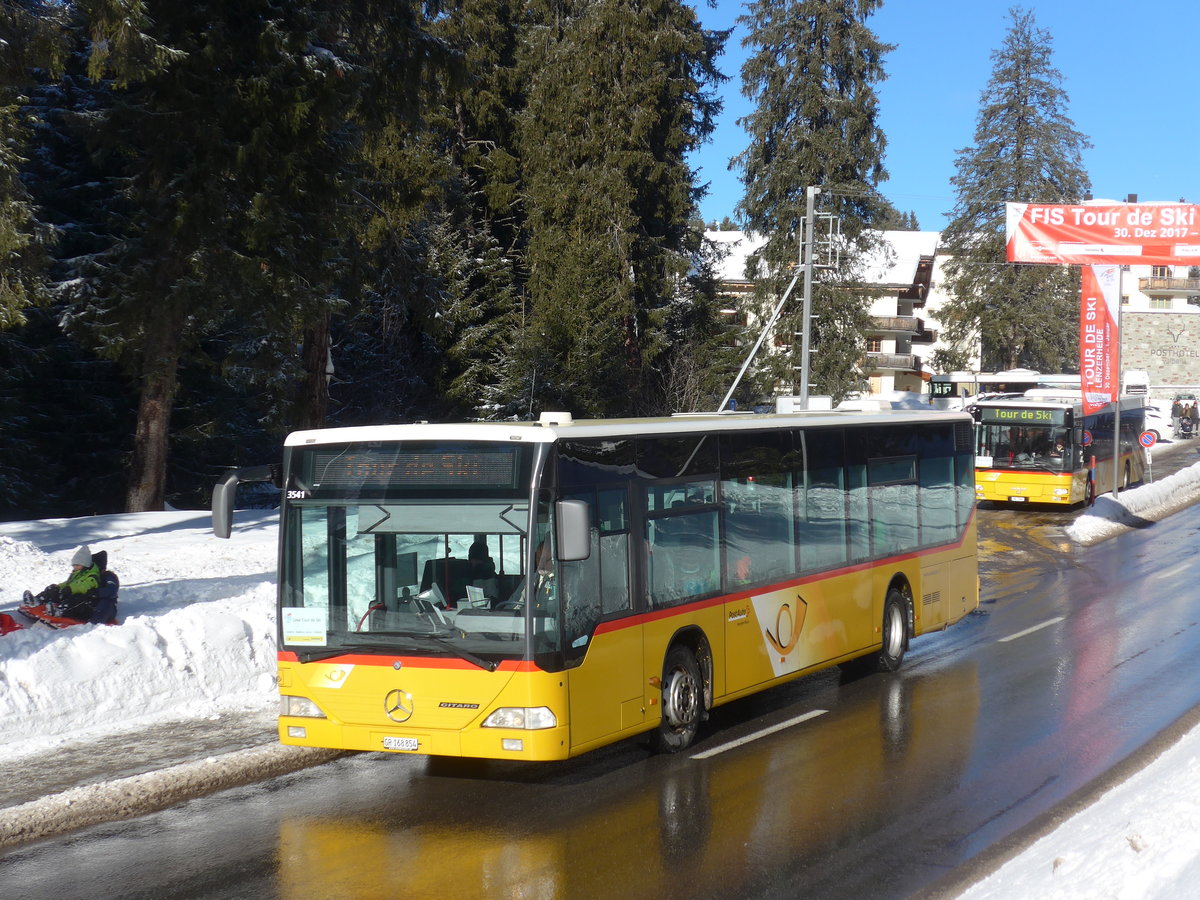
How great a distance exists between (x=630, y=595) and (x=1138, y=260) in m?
37.4

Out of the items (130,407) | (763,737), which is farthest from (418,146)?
(763,737)

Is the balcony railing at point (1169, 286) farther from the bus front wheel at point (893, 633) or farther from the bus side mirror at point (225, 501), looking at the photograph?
the bus side mirror at point (225, 501)

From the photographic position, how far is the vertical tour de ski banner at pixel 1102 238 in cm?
3875

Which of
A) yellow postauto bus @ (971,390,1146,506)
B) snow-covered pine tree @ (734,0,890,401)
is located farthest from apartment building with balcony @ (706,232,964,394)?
yellow postauto bus @ (971,390,1146,506)

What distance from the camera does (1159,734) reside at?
11078mm

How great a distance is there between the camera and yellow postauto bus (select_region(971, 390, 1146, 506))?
115 feet

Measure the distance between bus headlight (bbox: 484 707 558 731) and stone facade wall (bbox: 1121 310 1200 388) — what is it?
321 feet

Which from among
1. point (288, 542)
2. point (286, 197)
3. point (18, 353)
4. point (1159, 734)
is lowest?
point (1159, 734)

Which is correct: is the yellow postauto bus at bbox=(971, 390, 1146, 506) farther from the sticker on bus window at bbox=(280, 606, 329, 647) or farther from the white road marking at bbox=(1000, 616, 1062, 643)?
the sticker on bus window at bbox=(280, 606, 329, 647)

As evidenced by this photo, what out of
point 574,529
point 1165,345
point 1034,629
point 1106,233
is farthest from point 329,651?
point 1165,345

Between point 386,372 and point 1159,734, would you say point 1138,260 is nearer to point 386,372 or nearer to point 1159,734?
point 386,372

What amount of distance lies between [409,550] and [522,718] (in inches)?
56.5

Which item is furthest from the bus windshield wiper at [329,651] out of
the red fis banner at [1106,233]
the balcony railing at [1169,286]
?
the balcony railing at [1169,286]

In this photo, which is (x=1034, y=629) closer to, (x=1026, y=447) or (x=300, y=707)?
(x=300, y=707)
